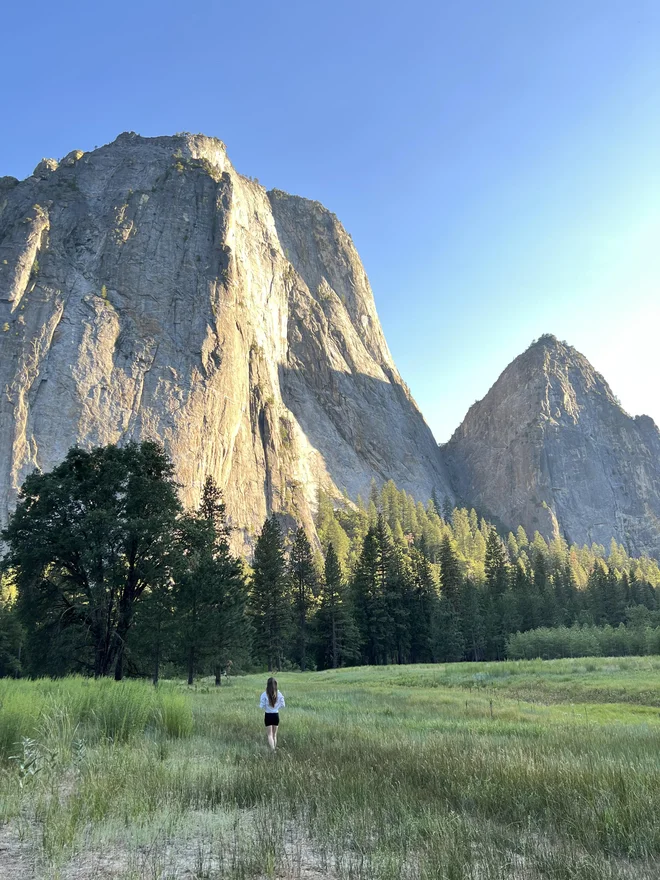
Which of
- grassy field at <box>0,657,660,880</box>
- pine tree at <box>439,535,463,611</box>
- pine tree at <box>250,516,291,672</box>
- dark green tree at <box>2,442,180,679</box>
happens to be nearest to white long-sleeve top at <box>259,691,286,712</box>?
grassy field at <box>0,657,660,880</box>

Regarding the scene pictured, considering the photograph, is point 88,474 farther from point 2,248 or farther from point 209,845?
point 2,248

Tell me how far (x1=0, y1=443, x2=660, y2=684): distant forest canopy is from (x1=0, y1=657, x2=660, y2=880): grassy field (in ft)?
52.9

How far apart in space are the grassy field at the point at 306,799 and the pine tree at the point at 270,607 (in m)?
48.1

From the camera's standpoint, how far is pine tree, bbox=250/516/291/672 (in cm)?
5741

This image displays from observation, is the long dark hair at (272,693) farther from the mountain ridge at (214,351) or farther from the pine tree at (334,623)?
the mountain ridge at (214,351)

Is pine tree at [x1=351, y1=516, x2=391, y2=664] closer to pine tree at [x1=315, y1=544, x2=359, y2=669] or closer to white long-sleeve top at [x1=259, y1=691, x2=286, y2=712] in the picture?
pine tree at [x1=315, y1=544, x2=359, y2=669]

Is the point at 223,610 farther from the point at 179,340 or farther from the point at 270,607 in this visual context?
the point at 179,340

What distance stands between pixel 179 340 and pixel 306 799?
108m

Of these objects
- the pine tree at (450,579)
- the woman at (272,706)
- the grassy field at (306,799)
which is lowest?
the grassy field at (306,799)

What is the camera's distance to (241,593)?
42000mm

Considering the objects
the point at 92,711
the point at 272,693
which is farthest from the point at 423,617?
the point at 92,711

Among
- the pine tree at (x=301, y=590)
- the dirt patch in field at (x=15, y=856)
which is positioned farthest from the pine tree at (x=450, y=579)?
the dirt patch in field at (x=15, y=856)

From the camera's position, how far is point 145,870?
406 centimetres

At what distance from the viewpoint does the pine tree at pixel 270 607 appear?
2260 inches
